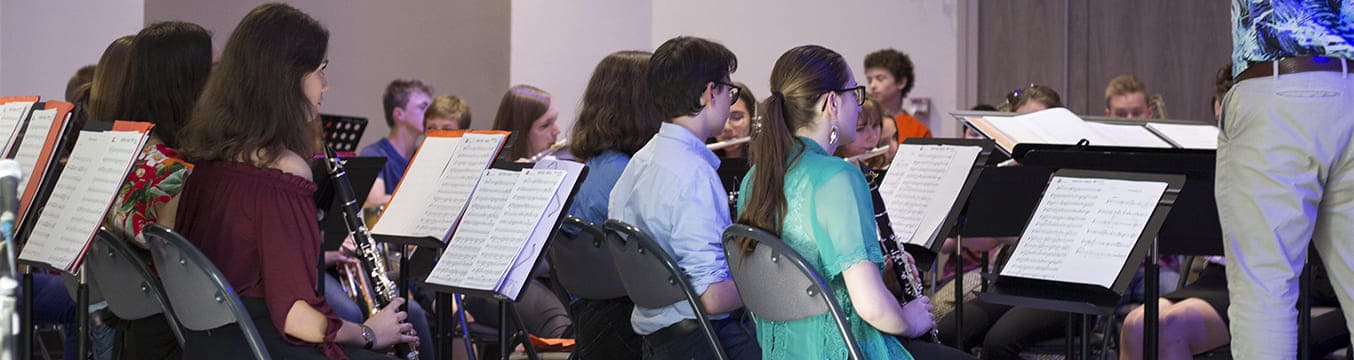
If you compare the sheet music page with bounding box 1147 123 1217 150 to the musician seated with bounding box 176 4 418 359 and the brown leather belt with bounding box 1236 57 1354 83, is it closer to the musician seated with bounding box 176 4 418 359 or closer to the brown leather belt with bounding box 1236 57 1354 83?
the brown leather belt with bounding box 1236 57 1354 83

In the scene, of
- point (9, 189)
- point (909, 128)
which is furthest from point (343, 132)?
point (9, 189)

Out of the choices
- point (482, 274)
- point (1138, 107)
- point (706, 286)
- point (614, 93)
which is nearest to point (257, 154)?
point (482, 274)

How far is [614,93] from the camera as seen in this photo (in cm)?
330

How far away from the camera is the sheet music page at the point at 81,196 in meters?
2.26

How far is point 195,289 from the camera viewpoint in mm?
2234

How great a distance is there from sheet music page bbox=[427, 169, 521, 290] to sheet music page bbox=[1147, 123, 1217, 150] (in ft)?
7.88

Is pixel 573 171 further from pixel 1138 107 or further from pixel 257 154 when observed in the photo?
pixel 1138 107

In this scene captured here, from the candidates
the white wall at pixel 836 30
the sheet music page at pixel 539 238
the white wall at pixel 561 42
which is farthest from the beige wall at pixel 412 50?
the sheet music page at pixel 539 238

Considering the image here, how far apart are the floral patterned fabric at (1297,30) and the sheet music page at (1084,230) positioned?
1.00ft

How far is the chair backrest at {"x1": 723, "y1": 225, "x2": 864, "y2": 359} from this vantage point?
2.14 metres

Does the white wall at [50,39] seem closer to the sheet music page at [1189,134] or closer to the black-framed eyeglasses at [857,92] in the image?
the black-framed eyeglasses at [857,92]

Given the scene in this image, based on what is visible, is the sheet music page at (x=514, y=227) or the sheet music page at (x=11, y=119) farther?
the sheet music page at (x=11, y=119)

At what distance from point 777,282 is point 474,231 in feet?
1.99

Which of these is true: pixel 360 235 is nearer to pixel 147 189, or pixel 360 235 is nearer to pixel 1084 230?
pixel 147 189
